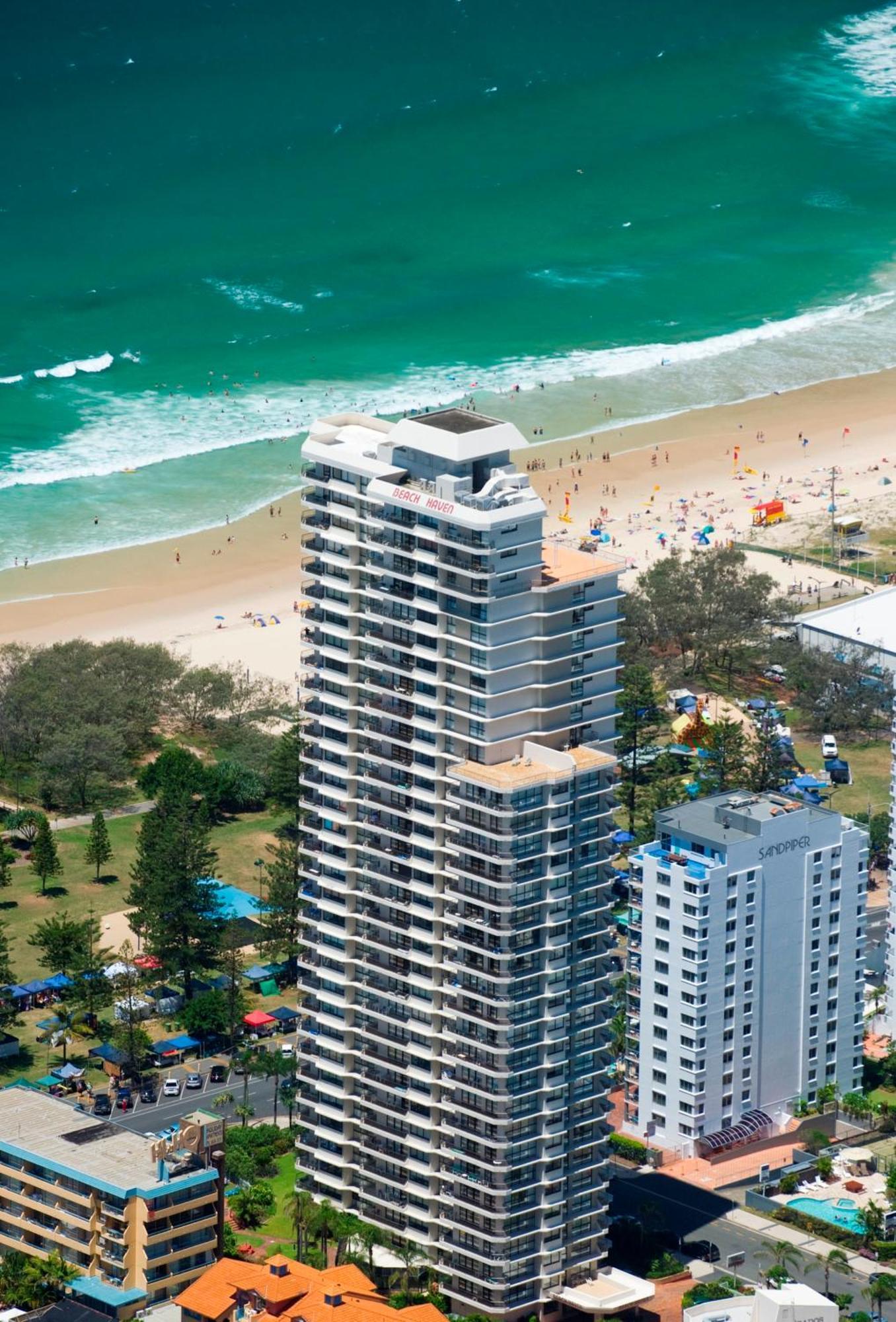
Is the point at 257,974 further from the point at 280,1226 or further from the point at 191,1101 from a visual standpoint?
the point at 280,1226

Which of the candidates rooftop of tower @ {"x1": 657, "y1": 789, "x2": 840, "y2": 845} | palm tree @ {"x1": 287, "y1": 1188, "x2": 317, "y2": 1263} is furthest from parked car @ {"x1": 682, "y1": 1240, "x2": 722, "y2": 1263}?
rooftop of tower @ {"x1": 657, "y1": 789, "x2": 840, "y2": 845}

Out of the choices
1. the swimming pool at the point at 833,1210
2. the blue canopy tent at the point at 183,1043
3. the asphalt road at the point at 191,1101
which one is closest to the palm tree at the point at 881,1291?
the swimming pool at the point at 833,1210

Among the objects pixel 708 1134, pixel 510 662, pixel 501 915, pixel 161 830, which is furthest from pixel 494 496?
pixel 161 830

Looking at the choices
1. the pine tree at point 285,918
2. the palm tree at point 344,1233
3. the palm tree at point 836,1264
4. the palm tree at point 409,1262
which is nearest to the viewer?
the palm tree at point 409,1262

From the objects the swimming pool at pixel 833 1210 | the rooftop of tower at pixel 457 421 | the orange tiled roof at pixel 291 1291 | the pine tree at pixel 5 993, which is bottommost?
the swimming pool at pixel 833 1210

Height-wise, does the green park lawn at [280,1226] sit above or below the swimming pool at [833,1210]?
above

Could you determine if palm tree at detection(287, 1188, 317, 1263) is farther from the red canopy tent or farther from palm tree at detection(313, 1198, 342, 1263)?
the red canopy tent

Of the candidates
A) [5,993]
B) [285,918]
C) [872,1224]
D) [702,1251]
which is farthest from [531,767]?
[5,993]

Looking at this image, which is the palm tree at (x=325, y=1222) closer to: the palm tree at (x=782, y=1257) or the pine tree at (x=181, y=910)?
the palm tree at (x=782, y=1257)
